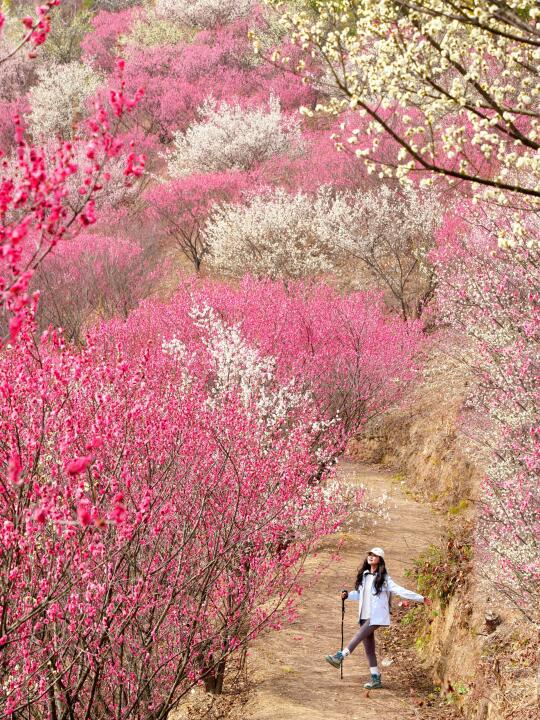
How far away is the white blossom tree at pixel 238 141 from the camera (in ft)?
91.9

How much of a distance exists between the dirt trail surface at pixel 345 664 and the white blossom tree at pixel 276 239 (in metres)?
9.53

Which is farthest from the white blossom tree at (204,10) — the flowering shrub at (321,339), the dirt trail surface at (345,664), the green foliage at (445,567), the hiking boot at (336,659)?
the hiking boot at (336,659)

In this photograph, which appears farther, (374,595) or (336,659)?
(336,659)

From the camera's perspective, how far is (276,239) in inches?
838

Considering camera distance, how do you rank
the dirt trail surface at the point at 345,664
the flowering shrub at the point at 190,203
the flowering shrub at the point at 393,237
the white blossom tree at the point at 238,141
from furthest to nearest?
the white blossom tree at the point at 238,141, the flowering shrub at the point at 190,203, the flowering shrub at the point at 393,237, the dirt trail surface at the point at 345,664

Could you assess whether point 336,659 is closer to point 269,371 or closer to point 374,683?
point 374,683

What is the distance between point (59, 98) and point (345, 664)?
3230 centimetres

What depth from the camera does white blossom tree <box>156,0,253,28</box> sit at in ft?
132

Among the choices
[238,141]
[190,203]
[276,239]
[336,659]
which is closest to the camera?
[336,659]

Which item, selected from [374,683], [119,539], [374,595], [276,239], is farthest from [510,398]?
[276,239]

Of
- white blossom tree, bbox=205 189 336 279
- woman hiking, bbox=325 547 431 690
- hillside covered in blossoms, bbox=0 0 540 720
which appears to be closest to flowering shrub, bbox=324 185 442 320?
hillside covered in blossoms, bbox=0 0 540 720

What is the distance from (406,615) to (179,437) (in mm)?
5953

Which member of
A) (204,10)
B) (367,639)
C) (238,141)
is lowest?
(367,639)

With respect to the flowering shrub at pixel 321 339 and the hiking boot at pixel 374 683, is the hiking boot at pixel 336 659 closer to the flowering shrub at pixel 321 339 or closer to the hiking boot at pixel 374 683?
the hiking boot at pixel 374 683
